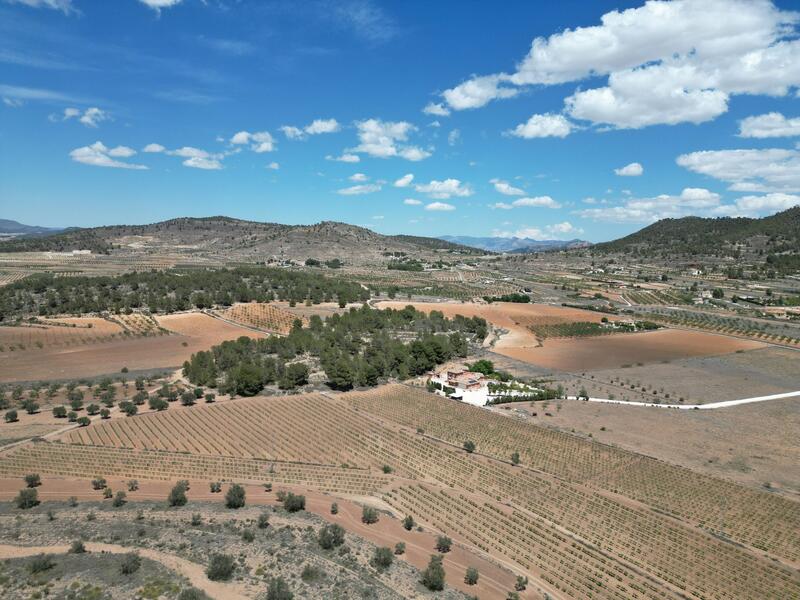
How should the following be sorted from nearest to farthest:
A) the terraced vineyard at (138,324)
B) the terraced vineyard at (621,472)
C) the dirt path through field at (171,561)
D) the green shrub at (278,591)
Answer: the green shrub at (278,591) < the dirt path through field at (171,561) < the terraced vineyard at (621,472) < the terraced vineyard at (138,324)

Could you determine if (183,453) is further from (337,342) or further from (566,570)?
(337,342)

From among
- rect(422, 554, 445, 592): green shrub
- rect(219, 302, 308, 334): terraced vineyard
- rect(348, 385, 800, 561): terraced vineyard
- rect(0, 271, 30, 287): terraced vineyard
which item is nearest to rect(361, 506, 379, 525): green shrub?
rect(422, 554, 445, 592): green shrub

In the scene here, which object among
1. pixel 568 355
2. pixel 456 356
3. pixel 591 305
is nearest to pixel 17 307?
pixel 456 356

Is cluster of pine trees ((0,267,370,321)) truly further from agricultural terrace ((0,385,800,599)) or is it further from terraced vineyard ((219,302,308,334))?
agricultural terrace ((0,385,800,599))

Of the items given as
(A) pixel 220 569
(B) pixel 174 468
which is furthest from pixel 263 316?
(A) pixel 220 569

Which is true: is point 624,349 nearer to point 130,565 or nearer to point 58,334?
point 130,565

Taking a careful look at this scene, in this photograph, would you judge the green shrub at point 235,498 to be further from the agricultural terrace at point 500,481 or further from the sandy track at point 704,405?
the sandy track at point 704,405

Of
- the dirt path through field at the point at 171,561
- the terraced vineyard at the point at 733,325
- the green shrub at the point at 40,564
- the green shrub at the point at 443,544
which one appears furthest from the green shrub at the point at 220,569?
the terraced vineyard at the point at 733,325
